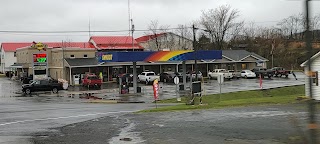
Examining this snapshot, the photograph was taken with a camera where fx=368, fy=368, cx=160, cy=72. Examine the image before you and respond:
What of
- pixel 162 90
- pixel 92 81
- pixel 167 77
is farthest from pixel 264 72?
pixel 92 81

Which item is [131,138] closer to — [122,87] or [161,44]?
[122,87]

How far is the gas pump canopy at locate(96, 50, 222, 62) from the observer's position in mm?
37750

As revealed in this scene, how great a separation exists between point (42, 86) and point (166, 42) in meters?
53.0

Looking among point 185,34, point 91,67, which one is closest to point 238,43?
point 185,34

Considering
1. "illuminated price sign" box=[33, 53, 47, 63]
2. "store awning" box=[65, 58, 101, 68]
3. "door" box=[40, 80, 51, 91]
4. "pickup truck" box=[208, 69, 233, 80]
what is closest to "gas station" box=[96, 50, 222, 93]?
"door" box=[40, 80, 51, 91]

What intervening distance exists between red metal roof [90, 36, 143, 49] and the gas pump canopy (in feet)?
146

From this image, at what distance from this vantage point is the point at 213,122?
13742 mm

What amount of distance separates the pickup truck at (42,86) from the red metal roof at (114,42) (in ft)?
137

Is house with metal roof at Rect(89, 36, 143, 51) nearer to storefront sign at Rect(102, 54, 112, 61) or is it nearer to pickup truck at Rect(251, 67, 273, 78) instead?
pickup truck at Rect(251, 67, 273, 78)

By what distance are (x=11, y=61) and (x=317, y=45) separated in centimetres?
9705

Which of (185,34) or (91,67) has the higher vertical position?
(185,34)

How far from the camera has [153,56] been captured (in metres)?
40.0

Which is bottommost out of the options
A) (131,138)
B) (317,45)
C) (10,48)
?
(131,138)

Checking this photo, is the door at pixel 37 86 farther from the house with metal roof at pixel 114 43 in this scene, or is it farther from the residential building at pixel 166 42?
the residential building at pixel 166 42
